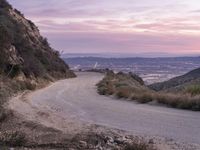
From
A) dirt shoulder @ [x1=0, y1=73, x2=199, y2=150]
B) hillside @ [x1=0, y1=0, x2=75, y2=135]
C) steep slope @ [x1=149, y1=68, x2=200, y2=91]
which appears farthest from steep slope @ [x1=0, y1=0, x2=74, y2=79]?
dirt shoulder @ [x1=0, y1=73, x2=199, y2=150]

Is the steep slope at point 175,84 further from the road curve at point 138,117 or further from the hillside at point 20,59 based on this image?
the road curve at point 138,117

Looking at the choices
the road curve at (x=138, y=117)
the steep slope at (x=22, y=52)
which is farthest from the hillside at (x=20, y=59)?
the road curve at (x=138, y=117)

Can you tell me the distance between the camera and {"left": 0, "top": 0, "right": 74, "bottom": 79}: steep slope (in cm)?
4550

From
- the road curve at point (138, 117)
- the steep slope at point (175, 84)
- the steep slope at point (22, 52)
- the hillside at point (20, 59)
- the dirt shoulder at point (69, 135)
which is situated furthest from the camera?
the steep slope at point (175, 84)

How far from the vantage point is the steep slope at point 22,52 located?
45500mm

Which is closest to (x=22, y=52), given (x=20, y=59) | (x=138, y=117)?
(x=20, y=59)

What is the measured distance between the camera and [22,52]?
55.7 m

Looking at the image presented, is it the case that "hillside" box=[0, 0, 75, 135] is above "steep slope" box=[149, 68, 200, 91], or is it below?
above

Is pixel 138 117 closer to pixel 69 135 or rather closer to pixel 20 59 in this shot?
pixel 69 135

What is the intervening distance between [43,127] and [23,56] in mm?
36500

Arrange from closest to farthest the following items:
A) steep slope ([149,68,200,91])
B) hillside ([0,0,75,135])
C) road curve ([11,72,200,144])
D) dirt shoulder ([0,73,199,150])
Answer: dirt shoulder ([0,73,199,150]) < road curve ([11,72,200,144]) < hillside ([0,0,75,135]) < steep slope ([149,68,200,91])

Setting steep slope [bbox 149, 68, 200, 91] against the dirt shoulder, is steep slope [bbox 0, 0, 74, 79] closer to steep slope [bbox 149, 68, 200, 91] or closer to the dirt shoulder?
steep slope [bbox 149, 68, 200, 91]

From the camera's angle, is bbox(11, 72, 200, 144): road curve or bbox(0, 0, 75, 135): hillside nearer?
bbox(11, 72, 200, 144): road curve

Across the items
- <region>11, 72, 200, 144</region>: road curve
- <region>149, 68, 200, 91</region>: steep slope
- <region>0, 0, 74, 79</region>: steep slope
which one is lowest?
<region>149, 68, 200, 91</region>: steep slope
